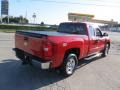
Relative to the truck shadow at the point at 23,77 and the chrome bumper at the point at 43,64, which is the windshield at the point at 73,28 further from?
the chrome bumper at the point at 43,64

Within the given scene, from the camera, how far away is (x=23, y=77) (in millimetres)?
6887

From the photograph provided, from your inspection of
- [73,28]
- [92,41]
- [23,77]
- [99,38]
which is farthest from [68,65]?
[99,38]

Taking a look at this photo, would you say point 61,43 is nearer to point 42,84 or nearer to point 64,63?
point 64,63

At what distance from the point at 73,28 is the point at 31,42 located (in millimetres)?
2950

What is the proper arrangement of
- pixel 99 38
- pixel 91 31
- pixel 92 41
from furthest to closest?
1. pixel 99 38
2. pixel 91 31
3. pixel 92 41

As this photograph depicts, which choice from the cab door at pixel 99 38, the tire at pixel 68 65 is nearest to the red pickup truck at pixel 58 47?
the tire at pixel 68 65

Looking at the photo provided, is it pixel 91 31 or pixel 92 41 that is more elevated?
pixel 91 31

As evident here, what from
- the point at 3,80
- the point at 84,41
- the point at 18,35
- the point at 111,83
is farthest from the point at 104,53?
the point at 3,80

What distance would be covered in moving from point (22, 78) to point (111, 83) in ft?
9.47

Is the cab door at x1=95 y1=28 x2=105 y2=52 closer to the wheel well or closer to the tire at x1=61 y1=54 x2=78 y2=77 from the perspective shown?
the wheel well

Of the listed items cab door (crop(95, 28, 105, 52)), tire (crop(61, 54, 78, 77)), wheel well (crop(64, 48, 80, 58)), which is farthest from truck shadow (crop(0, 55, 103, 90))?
cab door (crop(95, 28, 105, 52))

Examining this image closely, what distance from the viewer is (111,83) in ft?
22.5

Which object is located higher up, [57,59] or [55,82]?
[57,59]

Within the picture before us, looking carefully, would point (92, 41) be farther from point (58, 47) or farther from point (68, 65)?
point (58, 47)
